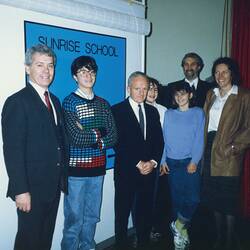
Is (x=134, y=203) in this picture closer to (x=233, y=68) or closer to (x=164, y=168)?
(x=164, y=168)

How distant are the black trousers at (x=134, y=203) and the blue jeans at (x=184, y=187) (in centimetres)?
22

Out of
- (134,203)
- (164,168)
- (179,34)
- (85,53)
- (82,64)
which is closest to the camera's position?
(82,64)

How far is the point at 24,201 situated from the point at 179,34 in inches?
137

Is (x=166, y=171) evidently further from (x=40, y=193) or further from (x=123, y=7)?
(x=123, y=7)

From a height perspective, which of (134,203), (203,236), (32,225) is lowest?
(203,236)

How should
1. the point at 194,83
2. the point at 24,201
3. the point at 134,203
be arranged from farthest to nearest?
the point at 194,83 → the point at 134,203 → the point at 24,201

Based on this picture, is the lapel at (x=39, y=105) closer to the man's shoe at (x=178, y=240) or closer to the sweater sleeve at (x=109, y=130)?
the sweater sleeve at (x=109, y=130)

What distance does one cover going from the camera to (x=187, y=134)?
261cm

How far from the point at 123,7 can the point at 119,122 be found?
46.2 inches

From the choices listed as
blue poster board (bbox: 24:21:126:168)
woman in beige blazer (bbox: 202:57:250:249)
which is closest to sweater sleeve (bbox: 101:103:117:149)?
blue poster board (bbox: 24:21:126:168)

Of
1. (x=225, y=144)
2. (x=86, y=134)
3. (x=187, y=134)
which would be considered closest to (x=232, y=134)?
(x=225, y=144)

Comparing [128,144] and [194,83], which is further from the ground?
[194,83]

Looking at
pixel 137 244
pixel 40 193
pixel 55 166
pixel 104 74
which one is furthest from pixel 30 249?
pixel 104 74

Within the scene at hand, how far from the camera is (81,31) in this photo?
2.51 metres
